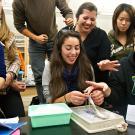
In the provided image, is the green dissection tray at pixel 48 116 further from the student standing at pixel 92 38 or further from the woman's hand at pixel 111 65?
the student standing at pixel 92 38

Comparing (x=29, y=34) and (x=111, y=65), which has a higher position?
(x=29, y=34)

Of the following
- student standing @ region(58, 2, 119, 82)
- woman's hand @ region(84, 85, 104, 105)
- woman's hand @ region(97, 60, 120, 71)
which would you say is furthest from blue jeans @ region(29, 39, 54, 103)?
woman's hand @ region(84, 85, 104, 105)

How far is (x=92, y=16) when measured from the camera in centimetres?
200

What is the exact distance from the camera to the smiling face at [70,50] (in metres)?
1.72

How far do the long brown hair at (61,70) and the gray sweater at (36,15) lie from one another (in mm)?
438

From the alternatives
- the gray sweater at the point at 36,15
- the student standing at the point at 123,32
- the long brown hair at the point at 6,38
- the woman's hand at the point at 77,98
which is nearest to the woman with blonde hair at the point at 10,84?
the long brown hair at the point at 6,38

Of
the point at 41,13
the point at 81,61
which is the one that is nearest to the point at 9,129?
the point at 81,61

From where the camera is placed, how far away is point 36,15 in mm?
2193

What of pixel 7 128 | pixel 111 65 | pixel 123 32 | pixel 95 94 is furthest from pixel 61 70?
pixel 123 32

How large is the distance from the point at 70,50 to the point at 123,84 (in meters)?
0.45

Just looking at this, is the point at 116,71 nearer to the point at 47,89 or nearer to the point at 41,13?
the point at 47,89

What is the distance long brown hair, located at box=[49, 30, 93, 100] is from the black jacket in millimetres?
232

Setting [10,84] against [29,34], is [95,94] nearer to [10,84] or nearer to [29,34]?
[10,84]

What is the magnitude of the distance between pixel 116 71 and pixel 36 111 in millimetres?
614
